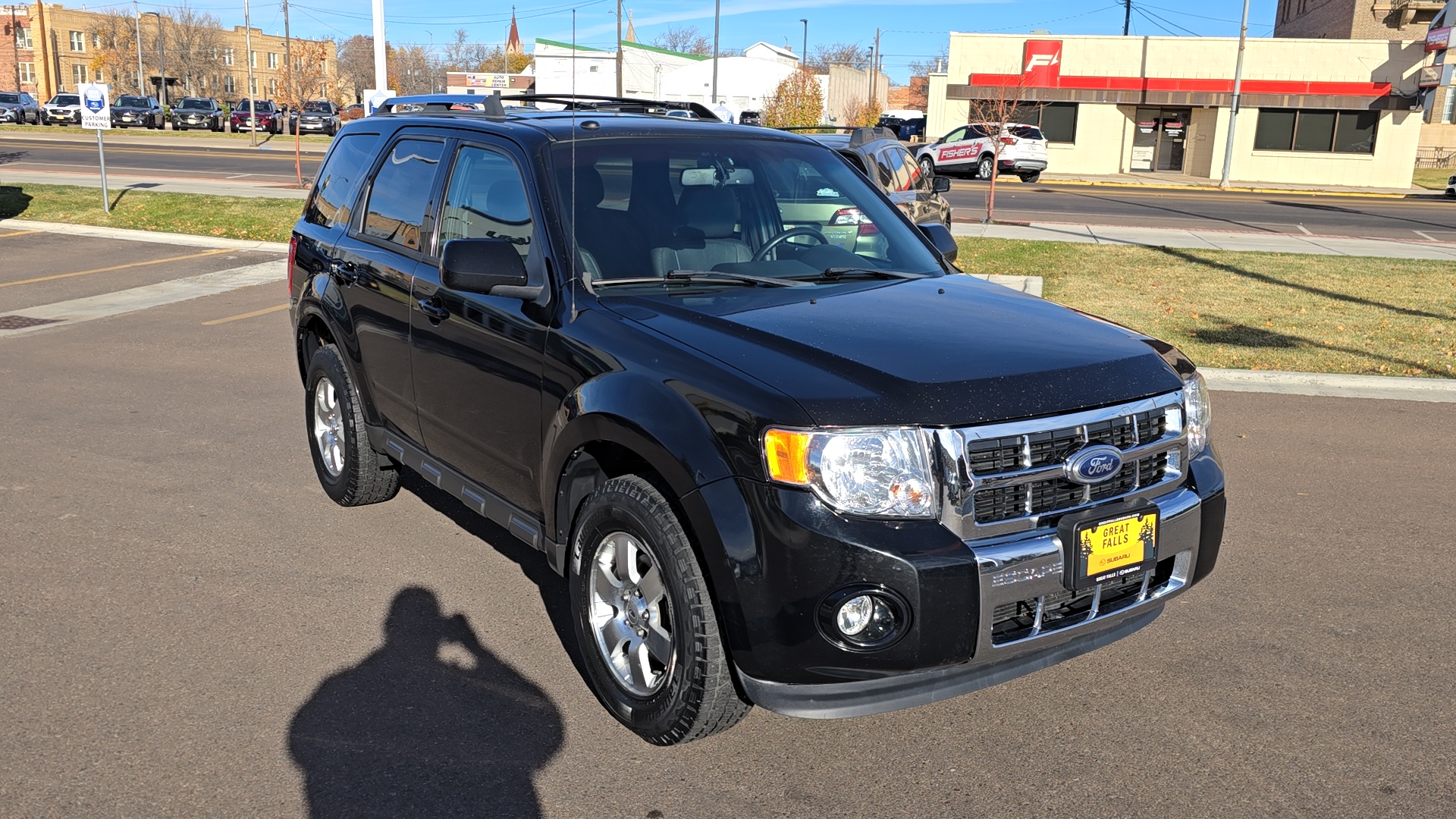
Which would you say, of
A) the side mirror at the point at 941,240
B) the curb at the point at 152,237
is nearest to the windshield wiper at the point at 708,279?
the side mirror at the point at 941,240

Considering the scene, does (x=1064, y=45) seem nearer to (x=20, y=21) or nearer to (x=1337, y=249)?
(x=1337, y=249)

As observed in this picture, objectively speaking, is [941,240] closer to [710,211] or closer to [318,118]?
[710,211]

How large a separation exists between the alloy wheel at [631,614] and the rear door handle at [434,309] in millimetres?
1324

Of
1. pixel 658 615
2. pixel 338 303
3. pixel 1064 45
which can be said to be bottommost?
pixel 658 615

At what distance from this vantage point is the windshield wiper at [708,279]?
3.97 m

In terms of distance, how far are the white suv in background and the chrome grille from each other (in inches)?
1254

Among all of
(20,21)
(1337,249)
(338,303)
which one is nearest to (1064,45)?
(1337,249)

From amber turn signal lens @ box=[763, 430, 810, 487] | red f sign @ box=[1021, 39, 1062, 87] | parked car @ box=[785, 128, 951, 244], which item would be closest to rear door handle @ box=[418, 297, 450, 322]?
amber turn signal lens @ box=[763, 430, 810, 487]

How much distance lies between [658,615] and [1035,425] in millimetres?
1213

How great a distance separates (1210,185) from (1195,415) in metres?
37.3

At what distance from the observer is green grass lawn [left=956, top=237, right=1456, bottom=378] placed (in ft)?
31.8

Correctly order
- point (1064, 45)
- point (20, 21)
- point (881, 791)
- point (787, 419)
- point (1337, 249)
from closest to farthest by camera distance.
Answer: point (787, 419), point (881, 791), point (1337, 249), point (1064, 45), point (20, 21)

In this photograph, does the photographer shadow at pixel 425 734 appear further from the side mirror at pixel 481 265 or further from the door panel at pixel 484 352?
the side mirror at pixel 481 265

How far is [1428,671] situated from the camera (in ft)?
13.4
